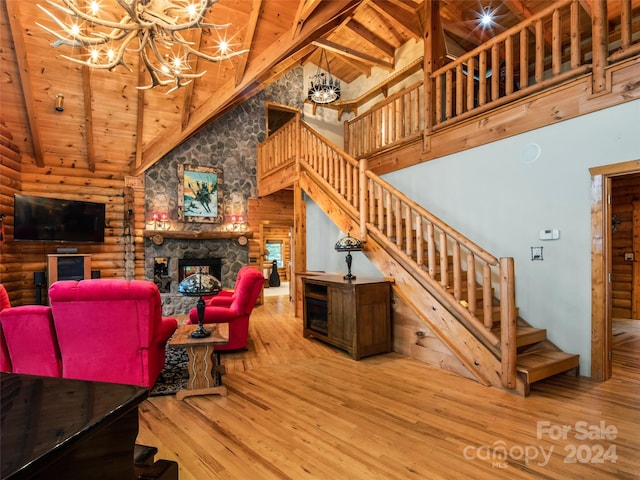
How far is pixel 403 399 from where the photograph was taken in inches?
113

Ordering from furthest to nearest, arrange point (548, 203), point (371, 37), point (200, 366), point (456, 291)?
point (371, 37) < point (548, 203) < point (456, 291) < point (200, 366)

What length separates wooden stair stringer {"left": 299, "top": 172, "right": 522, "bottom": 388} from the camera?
317 centimetres

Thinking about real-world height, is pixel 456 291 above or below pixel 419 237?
below

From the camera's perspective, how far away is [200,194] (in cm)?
781

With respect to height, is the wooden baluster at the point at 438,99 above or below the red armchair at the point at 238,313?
above

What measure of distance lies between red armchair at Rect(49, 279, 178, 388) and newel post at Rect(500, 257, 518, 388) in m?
3.07

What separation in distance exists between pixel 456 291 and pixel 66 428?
336 cm

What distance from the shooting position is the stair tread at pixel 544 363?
9.93 feet

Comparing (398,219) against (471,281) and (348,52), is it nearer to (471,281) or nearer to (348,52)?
(471,281)

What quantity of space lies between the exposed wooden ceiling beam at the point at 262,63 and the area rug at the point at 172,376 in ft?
12.9

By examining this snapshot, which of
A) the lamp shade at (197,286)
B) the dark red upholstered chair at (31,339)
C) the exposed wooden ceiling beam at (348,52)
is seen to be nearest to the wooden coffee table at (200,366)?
the lamp shade at (197,286)

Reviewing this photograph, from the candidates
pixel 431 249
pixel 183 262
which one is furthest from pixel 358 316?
pixel 183 262

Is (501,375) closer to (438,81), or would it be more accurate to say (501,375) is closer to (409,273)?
(409,273)

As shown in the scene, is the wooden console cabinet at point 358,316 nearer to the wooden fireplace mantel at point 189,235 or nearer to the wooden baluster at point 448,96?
the wooden baluster at point 448,96
